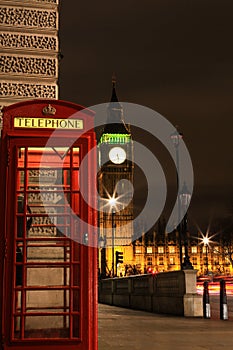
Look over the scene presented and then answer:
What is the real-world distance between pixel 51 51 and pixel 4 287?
4672mm

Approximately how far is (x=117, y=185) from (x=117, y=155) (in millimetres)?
9918

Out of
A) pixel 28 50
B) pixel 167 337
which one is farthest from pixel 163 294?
pixel 28 50

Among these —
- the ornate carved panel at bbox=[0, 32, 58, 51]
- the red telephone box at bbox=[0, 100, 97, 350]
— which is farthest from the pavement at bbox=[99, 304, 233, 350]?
the ornate carved panel at bbox=[0, 32, 58, 51]

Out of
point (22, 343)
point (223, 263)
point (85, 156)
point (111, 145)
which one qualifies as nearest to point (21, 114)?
point (85, 156)

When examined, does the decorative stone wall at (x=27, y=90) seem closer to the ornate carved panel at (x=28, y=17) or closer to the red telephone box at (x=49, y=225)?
the ornate carved panel at (x=28, y=17)

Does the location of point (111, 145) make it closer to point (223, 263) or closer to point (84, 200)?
point (223, 263)

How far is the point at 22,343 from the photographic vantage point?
5164 mm

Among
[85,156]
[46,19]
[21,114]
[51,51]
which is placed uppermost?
[46,19]

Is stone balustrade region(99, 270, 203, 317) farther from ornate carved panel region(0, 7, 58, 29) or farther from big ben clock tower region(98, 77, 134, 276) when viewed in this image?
big ben clock tower region(98, 77, 134, 276)

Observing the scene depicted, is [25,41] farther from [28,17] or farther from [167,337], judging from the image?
[167,337]

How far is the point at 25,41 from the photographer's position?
28.3 feet

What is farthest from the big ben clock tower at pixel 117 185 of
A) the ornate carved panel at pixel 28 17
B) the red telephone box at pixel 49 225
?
the red telephone box at pixel 49 225

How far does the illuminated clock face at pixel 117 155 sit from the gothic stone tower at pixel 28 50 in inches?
4658

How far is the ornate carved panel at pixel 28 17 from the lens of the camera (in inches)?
343
